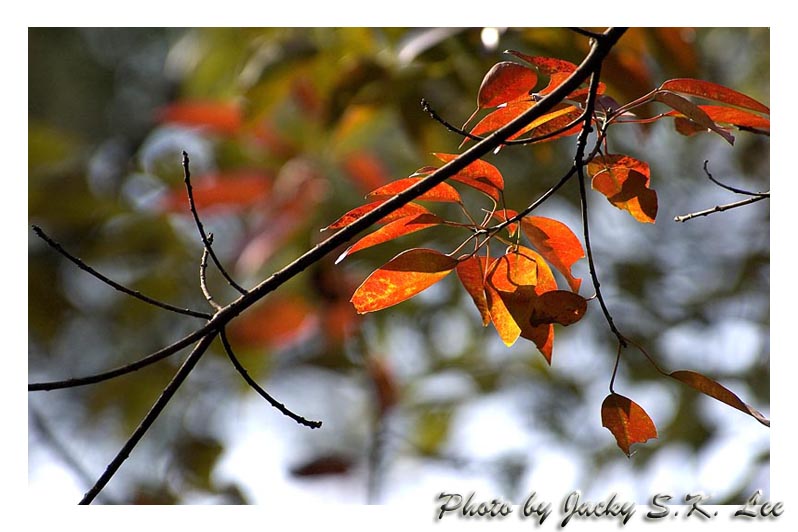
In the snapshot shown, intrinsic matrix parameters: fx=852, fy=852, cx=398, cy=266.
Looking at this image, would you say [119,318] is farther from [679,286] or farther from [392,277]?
[392,277]

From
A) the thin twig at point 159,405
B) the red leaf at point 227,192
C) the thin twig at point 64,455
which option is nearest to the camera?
the thin twig at point 159,405

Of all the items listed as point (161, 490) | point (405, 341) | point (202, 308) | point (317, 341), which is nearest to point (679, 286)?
point (405, 341)

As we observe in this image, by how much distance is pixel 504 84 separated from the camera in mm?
493

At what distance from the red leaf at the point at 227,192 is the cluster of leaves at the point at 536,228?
108cm

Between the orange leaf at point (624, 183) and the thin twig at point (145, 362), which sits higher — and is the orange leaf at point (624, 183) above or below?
above

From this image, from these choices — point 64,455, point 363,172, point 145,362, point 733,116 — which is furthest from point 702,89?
point 64,455

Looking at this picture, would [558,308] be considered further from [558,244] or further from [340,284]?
[340,284]

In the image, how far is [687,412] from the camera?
5.63 ft

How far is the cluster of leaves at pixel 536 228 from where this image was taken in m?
0.48

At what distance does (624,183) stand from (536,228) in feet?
0.19

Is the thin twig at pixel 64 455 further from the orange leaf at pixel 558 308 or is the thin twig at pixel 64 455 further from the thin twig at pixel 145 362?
the orange leaf at pixel 558 308

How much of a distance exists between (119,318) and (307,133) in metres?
0.63

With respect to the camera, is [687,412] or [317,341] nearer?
[687,412]

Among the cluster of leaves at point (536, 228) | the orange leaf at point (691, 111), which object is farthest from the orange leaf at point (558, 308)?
the orange leaf at point (691, 111)
